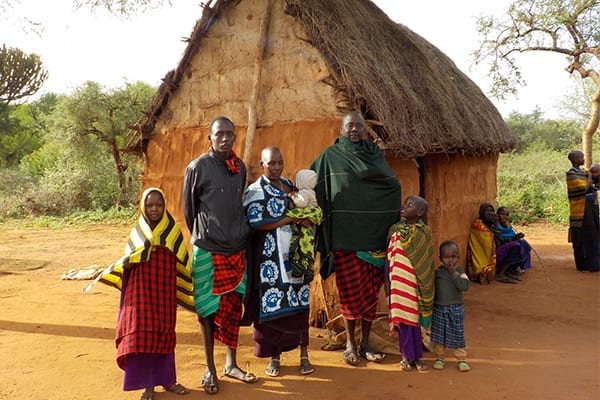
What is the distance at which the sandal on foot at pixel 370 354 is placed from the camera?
4055 millimetres

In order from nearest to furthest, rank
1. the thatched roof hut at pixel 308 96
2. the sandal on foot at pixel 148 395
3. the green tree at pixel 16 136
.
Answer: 1. the sandal on foot at pixel 148 395
2. the thatched roof hut at pixel 308 96
3. the green tree at pixel 16 136

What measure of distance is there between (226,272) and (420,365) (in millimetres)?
1709

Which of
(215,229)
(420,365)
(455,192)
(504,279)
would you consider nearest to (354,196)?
(215,229)

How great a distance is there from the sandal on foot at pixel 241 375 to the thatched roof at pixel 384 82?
2.34 metres

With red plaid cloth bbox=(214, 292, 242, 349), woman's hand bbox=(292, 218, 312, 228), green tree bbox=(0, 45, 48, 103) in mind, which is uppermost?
green tree bbox=(0, 45, 48, 103)

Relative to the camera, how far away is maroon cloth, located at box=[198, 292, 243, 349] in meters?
3.54

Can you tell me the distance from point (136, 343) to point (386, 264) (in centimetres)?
196

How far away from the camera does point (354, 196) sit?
13.0ft

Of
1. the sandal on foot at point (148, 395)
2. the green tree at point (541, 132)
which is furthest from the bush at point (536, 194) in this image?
the sandal on foot at point (148, 395)

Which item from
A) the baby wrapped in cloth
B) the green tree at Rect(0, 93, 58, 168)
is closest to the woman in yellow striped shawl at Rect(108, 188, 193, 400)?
the baby wrapped in cloth

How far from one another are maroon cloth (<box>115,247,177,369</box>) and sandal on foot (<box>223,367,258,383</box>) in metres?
0.58

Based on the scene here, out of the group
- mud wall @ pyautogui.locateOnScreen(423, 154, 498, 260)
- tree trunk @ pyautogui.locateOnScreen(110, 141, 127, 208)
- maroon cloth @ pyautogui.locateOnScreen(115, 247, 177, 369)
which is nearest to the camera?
maroon cloth @ pyautogui.locateOnScreen(115, 247, 177, 369)

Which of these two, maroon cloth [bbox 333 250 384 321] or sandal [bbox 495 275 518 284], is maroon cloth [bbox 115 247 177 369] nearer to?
maroon cloth [bbox 333 250 384 321]

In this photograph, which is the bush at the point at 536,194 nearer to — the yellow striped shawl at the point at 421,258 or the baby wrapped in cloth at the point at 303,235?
the yellow striped shawl at the point at 421,258
